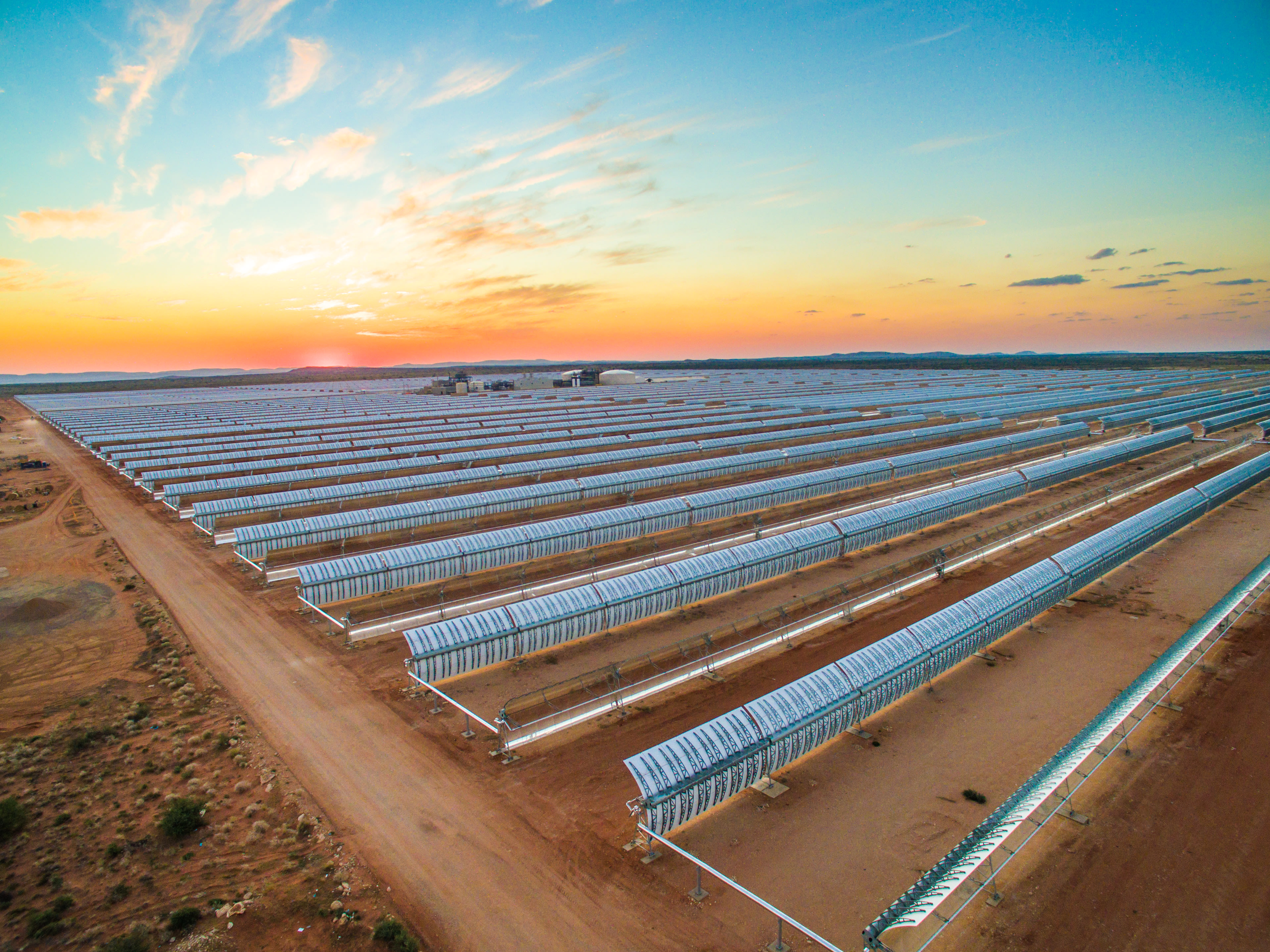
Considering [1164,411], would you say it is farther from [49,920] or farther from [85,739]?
[49,920]

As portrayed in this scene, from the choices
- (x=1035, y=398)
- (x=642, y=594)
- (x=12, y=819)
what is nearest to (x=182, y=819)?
(x=12, y=819)

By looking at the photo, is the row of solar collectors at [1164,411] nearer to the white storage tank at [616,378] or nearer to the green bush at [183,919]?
the green bush at [183,919]

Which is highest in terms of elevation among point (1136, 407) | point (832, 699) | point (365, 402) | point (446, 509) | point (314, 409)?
point (365, 402)

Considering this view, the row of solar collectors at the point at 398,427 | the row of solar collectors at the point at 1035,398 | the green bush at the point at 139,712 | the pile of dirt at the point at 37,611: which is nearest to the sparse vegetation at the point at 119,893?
the green bush at the point at 139,712

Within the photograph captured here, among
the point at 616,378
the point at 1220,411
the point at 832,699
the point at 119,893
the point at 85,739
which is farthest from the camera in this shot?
the point at 616,378

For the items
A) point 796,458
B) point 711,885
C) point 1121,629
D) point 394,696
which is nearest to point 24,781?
point 394,696
